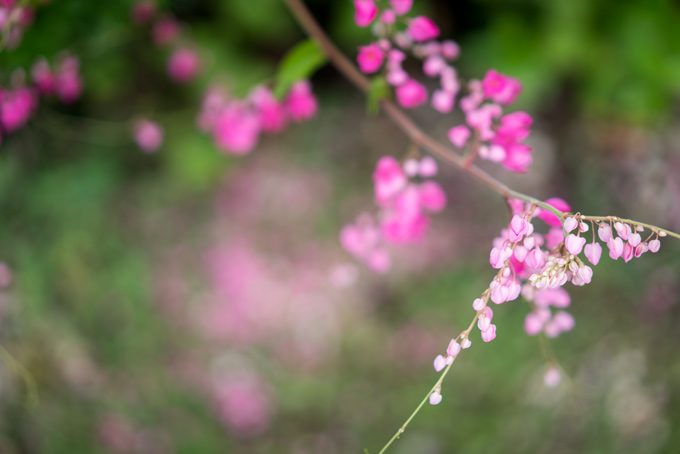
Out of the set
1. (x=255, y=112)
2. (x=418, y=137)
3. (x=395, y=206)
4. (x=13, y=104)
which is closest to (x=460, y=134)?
(x=418, y=137)

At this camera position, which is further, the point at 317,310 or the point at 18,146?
the point at 317,310

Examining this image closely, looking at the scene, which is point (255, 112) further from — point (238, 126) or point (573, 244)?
point (573, 244)

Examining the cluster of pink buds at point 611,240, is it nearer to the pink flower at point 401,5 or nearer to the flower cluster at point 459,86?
the flower cluster at point 459,86

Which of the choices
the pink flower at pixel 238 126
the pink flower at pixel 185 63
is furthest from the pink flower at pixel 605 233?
the pink flower at pixel 185 63

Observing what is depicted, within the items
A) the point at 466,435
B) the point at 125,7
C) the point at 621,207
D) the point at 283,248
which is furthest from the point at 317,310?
the point at 125,7

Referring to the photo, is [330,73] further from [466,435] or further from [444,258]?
[466,435]

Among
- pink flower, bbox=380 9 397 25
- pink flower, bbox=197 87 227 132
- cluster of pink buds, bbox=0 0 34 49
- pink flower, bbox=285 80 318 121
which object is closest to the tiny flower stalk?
pink flower, bbox=380 9 397 25
